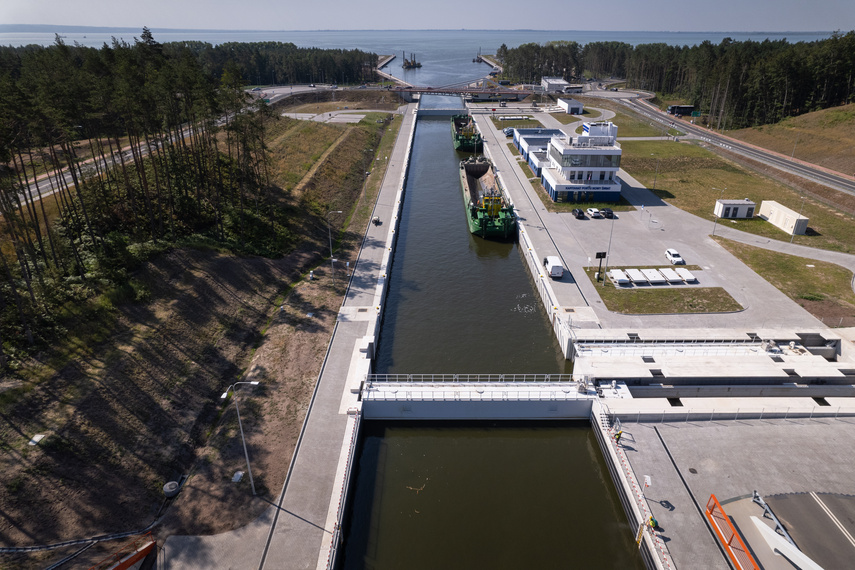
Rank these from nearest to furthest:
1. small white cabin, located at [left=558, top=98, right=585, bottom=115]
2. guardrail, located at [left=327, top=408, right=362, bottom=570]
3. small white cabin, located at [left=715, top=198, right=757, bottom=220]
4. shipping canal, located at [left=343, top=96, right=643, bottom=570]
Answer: guardrail, located at [left=327, top=408, right=362, bottom=570]
shipping canal, located at [left=343, top=96, right=643, bottom=570]
small white cabin, located at [left=715, top=198, right=757, bottom=220]
small white cabin, located at [left=558, top=98, right=585, bottom=115]

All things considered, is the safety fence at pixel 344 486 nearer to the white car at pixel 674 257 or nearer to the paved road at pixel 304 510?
the paved road at pixel 304 510

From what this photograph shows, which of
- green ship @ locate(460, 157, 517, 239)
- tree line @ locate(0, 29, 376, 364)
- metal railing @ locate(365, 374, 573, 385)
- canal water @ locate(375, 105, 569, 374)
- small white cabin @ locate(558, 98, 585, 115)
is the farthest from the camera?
small white cabin @ locate(558, 98, 585, 115)

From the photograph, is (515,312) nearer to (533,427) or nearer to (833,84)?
(533,427)

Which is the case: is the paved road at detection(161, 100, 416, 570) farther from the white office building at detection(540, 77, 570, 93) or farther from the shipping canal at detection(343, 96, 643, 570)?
the white office building at detection(540, 77, 570, 93)

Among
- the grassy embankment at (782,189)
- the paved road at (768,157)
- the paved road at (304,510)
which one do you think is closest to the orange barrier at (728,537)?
the paved road at (304,510)

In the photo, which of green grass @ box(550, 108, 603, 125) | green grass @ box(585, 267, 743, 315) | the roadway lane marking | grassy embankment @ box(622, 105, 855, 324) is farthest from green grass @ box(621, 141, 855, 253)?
the roadway lane marking

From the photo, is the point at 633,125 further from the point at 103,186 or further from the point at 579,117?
the point at 103,186

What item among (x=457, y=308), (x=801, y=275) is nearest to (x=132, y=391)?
(x=457, y=308)
